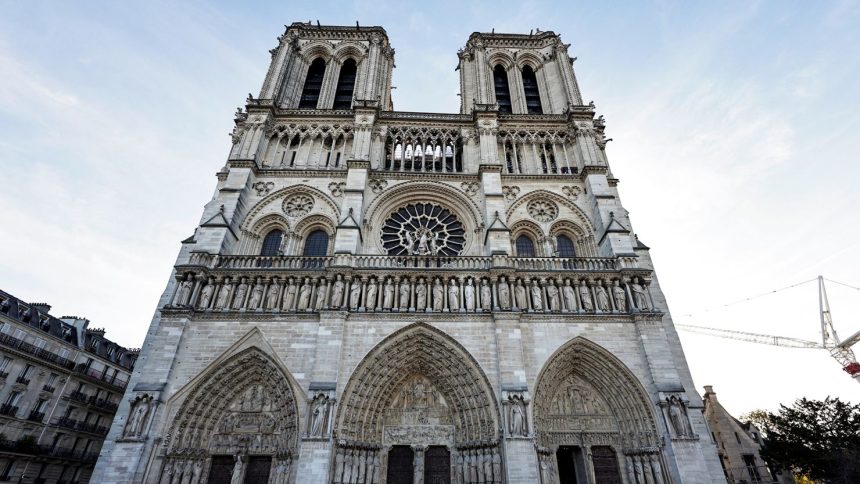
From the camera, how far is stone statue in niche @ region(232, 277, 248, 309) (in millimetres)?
13594

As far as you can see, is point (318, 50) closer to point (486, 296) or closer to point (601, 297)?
point (486, 296)

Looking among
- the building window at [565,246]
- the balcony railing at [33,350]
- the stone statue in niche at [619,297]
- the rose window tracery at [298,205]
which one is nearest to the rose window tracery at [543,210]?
the building window at [565,246]

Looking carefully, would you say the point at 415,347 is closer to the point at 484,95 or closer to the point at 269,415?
the point at 269,415

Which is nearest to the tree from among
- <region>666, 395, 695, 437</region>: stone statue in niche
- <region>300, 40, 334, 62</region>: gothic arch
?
<region>666, 395, 695, 437</region>: stone statue in niche

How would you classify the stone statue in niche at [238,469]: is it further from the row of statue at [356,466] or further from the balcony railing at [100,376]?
the balcony railing at [100,376]

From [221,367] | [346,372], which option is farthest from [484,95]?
[221,367]

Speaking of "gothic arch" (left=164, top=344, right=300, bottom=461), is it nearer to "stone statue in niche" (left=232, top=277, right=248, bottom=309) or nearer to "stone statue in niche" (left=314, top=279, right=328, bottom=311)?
"stone statue in niche" (left=232, top=277, right=248, bottom=309)

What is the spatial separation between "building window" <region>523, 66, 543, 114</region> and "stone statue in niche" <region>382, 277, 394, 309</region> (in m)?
13.4

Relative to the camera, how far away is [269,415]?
12.7m

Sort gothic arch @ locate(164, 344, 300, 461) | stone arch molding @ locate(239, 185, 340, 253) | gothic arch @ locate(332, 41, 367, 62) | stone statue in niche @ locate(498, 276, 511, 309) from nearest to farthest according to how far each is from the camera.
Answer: gothic arch @ locate(164, 344, 300, 461)
stone statue in niche @ locate(498, 276, 511, 309)
stone arch molding @ locate(239, 185, 340, 253)
gothic arch @ locate(332, 41, 367, 62)

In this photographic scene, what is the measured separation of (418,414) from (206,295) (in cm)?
784

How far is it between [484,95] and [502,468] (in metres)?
16.6

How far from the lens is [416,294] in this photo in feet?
45.5

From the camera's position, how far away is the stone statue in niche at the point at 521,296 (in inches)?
535
